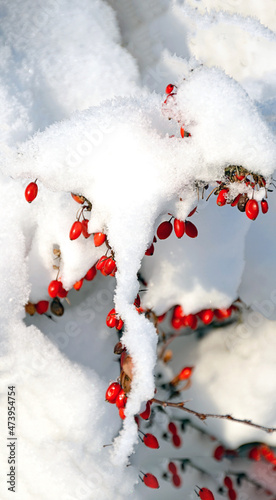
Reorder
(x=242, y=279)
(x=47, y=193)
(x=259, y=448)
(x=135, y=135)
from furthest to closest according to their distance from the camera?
(x=259, y=448) < (x=242, y=279) < (x=47, y=193) < (x=135, y=135)

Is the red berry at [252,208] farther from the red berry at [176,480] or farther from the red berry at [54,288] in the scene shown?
the red berry at [176,480]

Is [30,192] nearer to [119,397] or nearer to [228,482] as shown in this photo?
[119,397]

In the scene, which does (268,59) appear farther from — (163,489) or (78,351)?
(163,489)

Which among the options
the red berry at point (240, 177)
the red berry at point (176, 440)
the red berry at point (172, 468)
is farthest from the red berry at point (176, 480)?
the red berry at point (240, 177)

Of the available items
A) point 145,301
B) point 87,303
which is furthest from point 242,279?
point 87,303

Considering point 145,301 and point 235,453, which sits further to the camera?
point 235,453

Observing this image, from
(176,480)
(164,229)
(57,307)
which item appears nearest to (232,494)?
(176,480)
